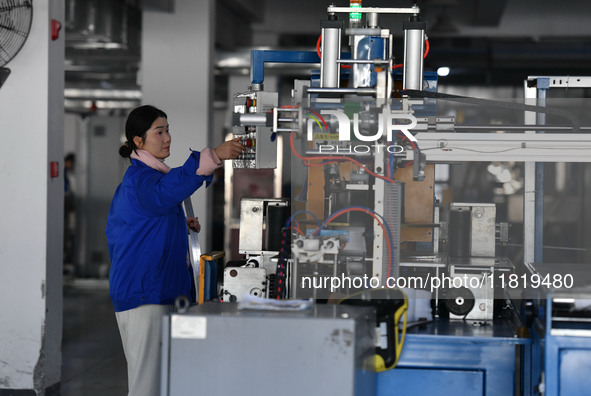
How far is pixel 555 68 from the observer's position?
6.46 metres

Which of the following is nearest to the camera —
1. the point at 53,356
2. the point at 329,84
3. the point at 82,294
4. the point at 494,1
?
the point at 329,84

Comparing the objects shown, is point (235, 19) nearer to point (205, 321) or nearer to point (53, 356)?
point (53, 356)

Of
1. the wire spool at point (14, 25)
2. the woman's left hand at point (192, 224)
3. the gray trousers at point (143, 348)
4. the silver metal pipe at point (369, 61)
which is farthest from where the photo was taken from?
the wire spool at point (14, 25)

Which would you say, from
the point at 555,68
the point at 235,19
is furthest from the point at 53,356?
the point at 555,68

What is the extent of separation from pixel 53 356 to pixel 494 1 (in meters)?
4.31

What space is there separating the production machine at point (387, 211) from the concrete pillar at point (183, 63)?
2.84m

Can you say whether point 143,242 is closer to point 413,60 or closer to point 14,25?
point 413,60

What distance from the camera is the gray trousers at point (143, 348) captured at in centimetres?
217

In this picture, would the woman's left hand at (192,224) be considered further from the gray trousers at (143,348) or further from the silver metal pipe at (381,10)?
the silver metal pipe at (381,10)

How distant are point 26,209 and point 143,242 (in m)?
1.22

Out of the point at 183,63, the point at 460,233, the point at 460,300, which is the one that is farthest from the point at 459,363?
the point at 183,63

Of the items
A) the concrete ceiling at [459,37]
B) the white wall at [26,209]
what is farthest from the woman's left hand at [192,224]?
the concrete ceiling at [459,37]

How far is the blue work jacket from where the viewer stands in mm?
2188

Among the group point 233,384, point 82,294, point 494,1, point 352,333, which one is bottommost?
point 82,294
